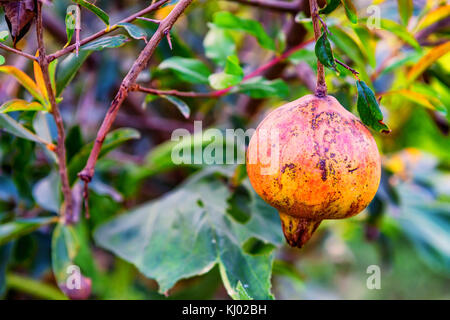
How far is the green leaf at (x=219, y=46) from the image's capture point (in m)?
0.61

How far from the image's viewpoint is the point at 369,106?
34cm

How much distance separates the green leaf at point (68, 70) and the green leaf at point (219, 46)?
202mm

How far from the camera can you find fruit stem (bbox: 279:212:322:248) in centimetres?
36

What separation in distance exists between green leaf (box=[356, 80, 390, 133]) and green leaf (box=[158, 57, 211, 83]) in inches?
10.1

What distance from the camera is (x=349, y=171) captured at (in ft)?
1.06

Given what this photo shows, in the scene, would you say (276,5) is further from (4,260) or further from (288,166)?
(4,260)

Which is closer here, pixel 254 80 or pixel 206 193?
pixel 254 80

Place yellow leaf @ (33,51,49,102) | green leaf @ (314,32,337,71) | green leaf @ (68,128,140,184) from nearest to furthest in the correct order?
1. green leaf @ (314,32,337,71)
2. yellow leaf @ (33,51,49,102)
3. green leaf @ (68,128,140,184)

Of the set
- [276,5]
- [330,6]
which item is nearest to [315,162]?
[330,6]

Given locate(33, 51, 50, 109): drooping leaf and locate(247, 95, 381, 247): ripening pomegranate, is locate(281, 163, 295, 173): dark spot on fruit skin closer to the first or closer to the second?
locate(247, 95, 381, 247): ripening pomegranate

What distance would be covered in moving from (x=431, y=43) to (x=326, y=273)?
80 cm

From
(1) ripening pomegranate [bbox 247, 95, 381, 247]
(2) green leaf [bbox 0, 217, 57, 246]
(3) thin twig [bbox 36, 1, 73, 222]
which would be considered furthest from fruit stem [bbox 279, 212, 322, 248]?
(2) green leaf [bbox 0, 217, 57, 246]
